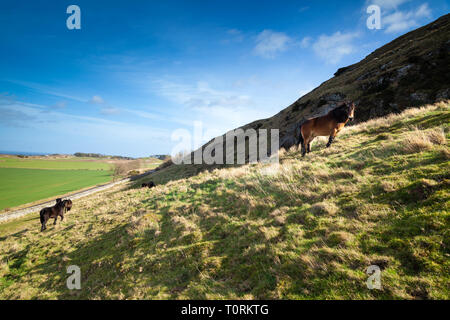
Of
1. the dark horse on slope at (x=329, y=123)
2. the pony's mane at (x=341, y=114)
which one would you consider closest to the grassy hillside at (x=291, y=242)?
the dark horse on slope at (x=329, y=123)

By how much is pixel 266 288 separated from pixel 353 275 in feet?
5.37

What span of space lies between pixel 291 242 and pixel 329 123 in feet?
28.4

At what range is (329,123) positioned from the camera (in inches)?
422

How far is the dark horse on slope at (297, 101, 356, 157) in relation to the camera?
10258mm

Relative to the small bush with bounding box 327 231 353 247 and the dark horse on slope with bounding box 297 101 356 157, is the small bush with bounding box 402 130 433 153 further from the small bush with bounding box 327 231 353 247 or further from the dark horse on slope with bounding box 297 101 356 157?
the small bush with bounding box 327 231 353 247

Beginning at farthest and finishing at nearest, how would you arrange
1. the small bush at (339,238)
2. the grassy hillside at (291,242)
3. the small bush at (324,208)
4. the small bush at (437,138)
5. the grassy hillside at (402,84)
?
the grassy hillside at (402,84), the small bush at (437,138), the small bush at (324,208), the small bush at (339,238), the grassy hillside at (291,242)

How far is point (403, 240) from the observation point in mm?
3449

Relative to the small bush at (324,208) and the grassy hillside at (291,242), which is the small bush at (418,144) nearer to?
the grassy hillside at (291,242)

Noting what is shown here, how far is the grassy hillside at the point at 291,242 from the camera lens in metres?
3.28

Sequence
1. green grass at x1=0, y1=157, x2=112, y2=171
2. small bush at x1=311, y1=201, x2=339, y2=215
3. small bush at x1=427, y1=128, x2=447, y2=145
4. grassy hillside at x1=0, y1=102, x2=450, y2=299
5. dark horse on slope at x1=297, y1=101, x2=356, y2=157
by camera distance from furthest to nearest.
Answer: green grass at x1=0, y1=157, x2=112, y2=171 → dark horse on slope at x1=297, y1=101, x2=356, y2=157 → small bush at x1=427, y1=128, x2=447, y2=145 → small bush at x1=311, y1=201, x2=339, y2=215 → grassy hillside at x1=0, y1=102, x2=450, y2=299

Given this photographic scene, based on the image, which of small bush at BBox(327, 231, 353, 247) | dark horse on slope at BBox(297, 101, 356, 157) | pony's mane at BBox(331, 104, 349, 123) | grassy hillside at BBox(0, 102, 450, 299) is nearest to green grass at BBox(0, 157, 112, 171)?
grassy hillside at BBox(0, 102, 450, 299)

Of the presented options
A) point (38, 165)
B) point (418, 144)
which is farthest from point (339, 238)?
point (38, 165)
